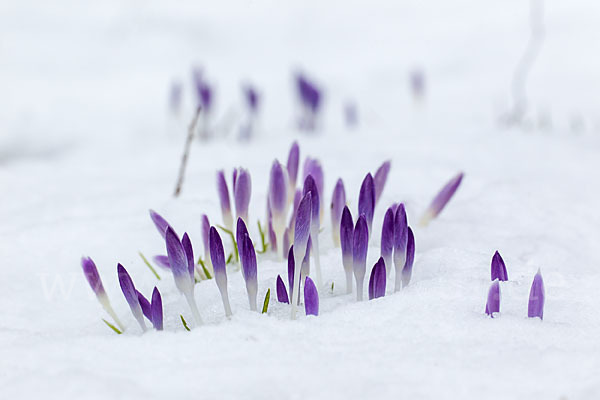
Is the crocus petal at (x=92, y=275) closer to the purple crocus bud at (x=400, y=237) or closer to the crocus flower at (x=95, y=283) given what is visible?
the crocus flower at (x=95, y=283)

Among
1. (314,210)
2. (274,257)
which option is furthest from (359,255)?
(274,257)

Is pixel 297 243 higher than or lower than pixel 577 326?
higher

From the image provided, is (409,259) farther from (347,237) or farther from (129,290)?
(129,290)

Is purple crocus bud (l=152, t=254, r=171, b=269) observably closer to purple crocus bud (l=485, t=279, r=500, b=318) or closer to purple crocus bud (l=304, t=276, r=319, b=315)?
purple crocus bud (l=304, t=276, r=319, b=315)

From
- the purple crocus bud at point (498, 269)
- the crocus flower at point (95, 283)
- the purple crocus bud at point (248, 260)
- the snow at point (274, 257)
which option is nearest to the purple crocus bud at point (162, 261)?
the snow at point (274, 257)

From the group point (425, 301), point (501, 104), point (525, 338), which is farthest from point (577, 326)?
point (501, 104)

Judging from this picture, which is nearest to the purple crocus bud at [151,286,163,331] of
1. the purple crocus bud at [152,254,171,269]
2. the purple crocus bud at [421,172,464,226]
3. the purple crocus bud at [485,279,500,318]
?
the purple crocus bud at [152,254,171,269]

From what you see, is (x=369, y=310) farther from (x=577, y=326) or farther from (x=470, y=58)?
(x=470, y=58)
